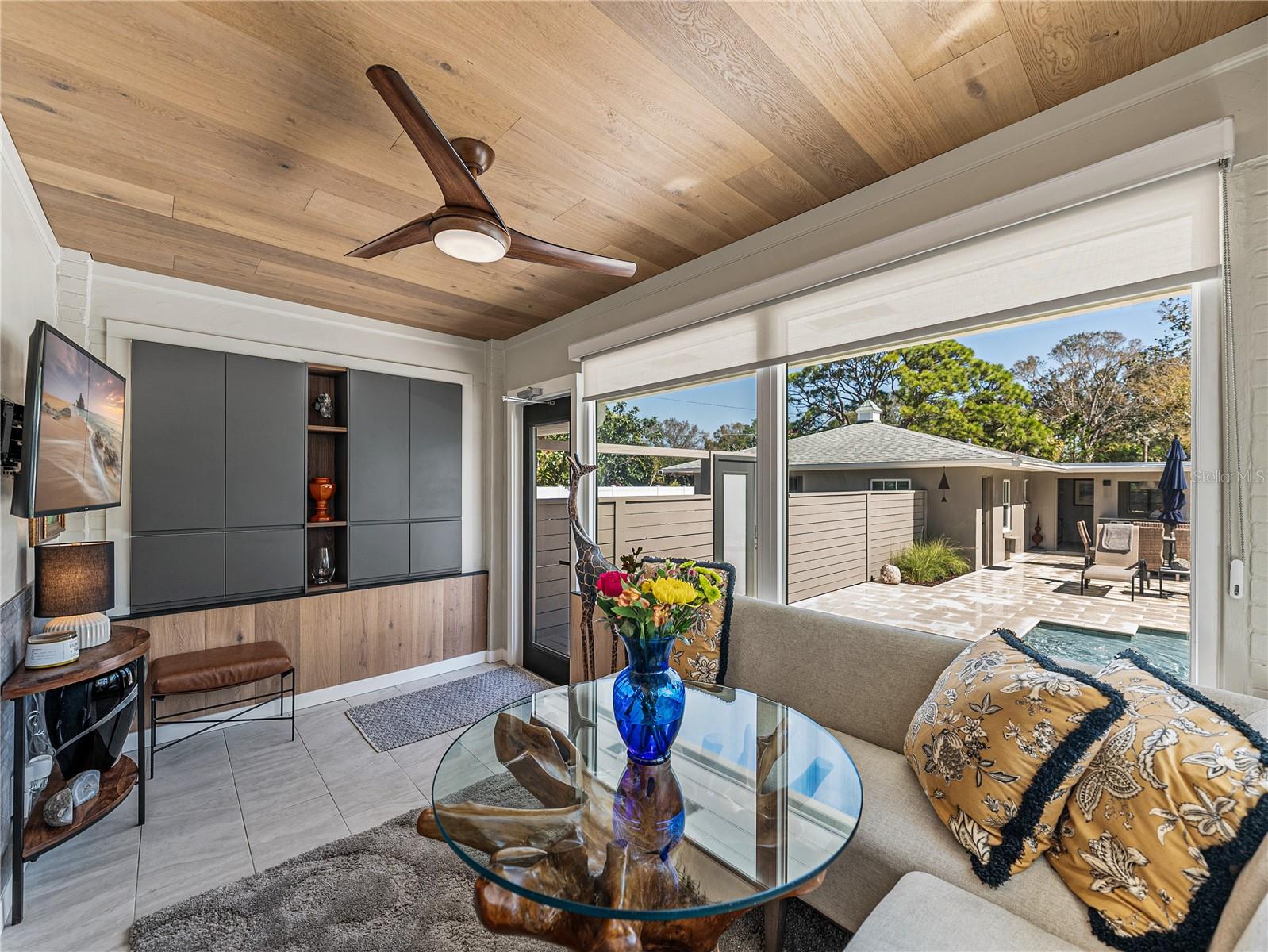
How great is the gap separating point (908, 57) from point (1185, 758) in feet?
6.23

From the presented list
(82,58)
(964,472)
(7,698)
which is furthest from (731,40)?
(7,698)

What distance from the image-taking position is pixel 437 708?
362cm

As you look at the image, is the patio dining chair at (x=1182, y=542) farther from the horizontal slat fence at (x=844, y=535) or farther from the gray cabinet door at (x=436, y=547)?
the gray cabinet door at (x=436, y=547)

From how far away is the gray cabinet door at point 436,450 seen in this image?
4.20 m

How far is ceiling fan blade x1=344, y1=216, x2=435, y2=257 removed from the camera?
193 cm

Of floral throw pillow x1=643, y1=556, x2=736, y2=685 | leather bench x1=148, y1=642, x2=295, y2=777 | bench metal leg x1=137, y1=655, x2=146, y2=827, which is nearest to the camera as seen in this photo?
bench metal leg x1=137, y1=655, x2=146, y2=827

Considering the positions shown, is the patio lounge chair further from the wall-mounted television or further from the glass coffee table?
the wall-mounted television

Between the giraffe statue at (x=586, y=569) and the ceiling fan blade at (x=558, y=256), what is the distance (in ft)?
3.42

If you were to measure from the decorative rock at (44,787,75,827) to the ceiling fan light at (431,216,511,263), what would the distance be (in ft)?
8.15

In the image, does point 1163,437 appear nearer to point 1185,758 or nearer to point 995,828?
point 1185,758

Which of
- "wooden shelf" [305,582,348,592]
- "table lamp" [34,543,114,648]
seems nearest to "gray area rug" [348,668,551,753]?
"wooden shelf" [305,582,348,592]

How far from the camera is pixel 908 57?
1615 mm

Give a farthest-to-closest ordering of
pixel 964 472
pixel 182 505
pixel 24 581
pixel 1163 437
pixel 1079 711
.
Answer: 1. pixel 182 505
2. pixel 24 581
3. pixel 964 472
4. pixel 1163 437
5. pixel 1079 711

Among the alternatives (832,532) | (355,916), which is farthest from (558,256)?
(355,916)
